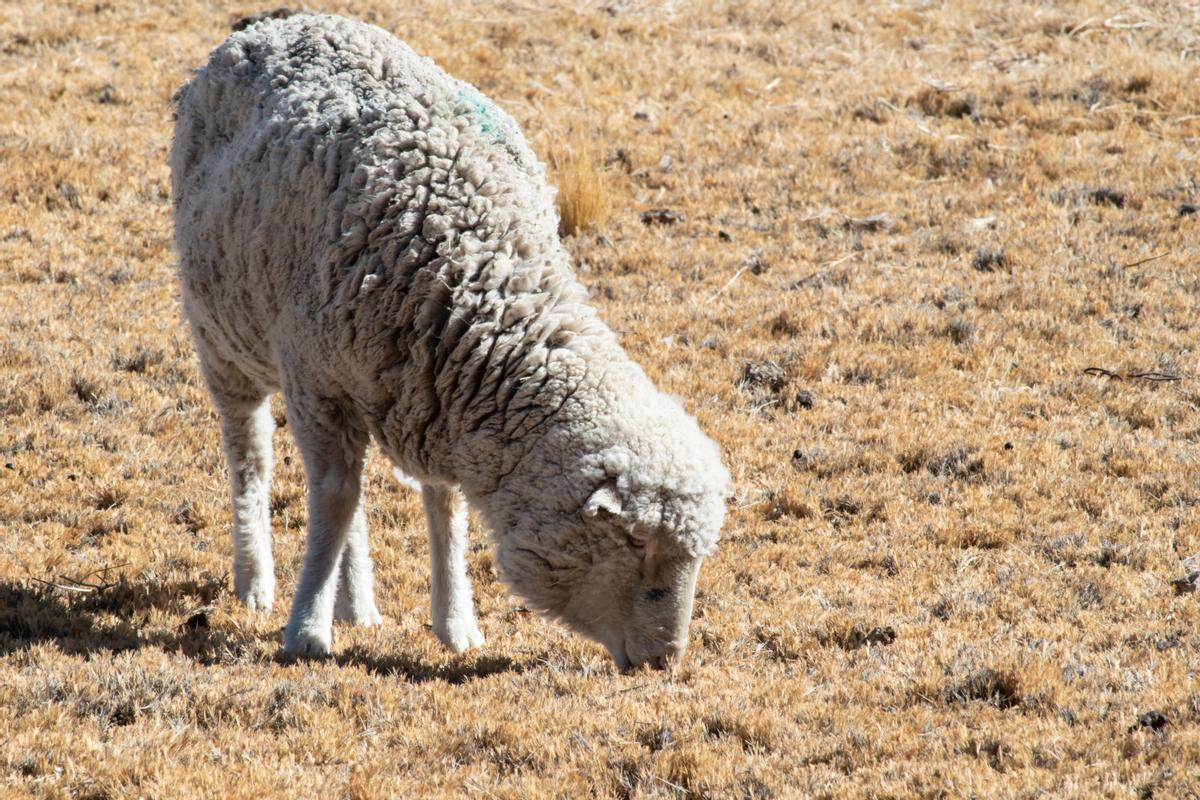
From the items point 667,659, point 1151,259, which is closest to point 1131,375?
point 1151,259

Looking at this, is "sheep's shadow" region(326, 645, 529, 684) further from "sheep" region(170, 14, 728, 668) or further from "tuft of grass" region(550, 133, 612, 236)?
"tuft of grass" region(550, 133, 612, 236)

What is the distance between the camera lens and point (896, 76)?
15273 millimetres

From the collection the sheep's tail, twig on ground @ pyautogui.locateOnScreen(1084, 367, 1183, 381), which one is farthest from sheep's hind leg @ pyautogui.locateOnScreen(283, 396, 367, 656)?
the sheep's tail

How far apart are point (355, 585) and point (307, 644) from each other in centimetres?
80

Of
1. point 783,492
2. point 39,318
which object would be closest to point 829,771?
point 783,492

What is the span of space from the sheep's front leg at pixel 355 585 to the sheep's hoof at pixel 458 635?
0.48m

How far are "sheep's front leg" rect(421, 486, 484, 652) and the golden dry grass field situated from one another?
171mm

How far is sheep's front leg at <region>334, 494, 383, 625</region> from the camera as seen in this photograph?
21.2ft

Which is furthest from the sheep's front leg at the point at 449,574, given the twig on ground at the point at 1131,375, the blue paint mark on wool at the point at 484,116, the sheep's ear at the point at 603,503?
the twig on ground at the point at 1131,375

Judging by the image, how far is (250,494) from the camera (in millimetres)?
6789

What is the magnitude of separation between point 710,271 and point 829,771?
7.00 m

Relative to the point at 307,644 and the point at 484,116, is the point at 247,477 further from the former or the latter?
the point at 484,116

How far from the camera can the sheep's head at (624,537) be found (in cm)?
496

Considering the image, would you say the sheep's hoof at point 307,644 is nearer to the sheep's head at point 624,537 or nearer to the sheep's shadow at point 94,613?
the sheep's shadow at point 94,613
